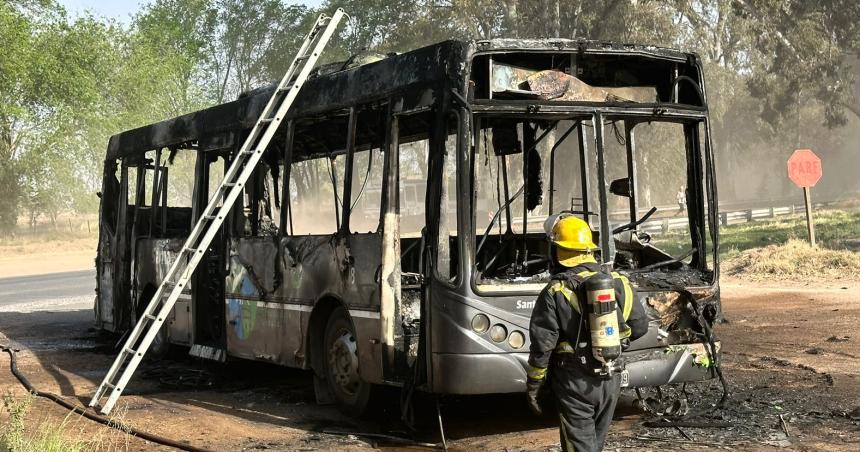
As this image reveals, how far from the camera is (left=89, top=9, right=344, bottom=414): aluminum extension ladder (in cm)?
998

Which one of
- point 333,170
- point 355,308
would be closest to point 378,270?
point 355,308

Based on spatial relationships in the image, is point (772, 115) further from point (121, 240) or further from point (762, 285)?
point (121, 240)

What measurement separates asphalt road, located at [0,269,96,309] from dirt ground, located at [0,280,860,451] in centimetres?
1074

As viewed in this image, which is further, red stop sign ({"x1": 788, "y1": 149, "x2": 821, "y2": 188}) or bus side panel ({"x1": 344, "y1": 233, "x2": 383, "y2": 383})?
red stop sign ({"x1": 788, "y1": 149, "x2": 821, "y2": 188})

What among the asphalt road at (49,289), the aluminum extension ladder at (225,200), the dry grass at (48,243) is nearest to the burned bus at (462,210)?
the aluminum extension ladder at (225,200)

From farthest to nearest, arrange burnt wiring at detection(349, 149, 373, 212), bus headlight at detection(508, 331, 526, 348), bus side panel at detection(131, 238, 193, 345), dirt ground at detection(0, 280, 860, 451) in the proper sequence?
bus side panel at detection(131, 238, 193, 345) < burnt wiring at detection(349, 149, 373, 212) < dirt ground at detection(0, 280, 860, 451) < bus headlight at detection(508, 331, 526, 348)

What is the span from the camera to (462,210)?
26.6 ft

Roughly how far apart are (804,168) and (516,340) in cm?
1741

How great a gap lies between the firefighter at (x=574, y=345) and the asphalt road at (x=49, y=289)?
20.0m

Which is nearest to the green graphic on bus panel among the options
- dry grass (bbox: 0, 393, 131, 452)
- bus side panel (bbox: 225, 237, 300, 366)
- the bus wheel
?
bus side panel (bbox: 225, 237, 300, 366)

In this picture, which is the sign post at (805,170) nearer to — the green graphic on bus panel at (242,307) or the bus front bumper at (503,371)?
the green graphic on bus panel at (242,307)

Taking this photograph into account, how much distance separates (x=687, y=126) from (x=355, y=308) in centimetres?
307

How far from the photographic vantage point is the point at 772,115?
5372 cm

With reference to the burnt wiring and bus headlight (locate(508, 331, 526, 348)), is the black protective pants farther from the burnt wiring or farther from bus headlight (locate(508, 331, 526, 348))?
the burnt wiring
